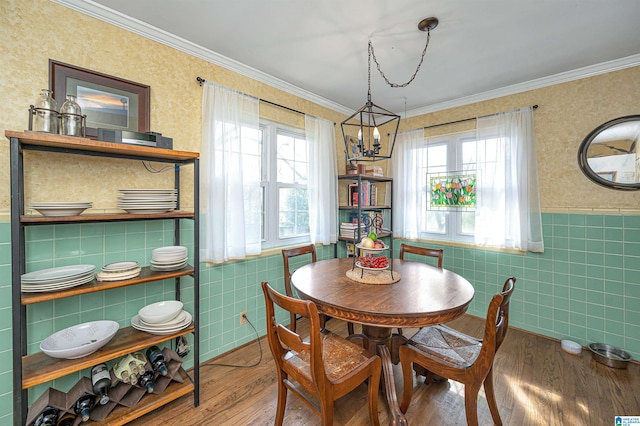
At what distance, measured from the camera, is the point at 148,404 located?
157 centimetres

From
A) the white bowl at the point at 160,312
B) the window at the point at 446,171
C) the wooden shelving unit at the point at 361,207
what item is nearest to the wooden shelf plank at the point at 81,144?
the white bowl at the point at 160,312

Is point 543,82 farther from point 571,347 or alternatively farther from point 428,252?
point 571,347

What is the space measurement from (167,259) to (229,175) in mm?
843

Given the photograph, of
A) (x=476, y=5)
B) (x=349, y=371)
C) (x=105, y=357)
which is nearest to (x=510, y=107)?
(x=476, y=5)

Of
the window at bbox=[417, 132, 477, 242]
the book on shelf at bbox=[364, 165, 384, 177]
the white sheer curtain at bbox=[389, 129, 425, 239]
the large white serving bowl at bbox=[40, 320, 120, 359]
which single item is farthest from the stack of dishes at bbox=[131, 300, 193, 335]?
the window at bbox=[417, 132, 477, 242]

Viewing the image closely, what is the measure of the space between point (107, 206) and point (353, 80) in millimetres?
2366

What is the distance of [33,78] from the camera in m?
1.49

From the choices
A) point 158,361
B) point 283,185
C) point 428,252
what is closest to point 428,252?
point 428,252

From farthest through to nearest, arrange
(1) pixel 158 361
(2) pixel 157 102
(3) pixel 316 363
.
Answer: (2) pixel 157 102 < (1) pixel 158 361 < (3) pixel 316 363

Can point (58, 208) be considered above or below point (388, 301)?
above

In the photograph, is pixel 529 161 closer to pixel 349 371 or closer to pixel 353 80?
pixel 353 80

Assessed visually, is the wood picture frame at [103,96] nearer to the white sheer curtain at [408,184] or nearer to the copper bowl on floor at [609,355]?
the white sheer curtain at [408,184]

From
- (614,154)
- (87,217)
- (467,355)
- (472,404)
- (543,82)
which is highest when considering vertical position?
(543,82)

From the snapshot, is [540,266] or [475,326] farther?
[475,326]
